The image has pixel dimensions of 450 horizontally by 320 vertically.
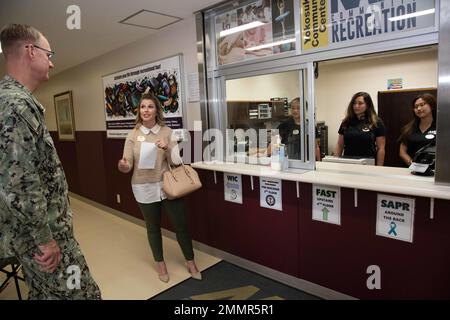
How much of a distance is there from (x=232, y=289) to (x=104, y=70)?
3.33 meters

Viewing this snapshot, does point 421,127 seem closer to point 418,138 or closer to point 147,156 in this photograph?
point 418,138

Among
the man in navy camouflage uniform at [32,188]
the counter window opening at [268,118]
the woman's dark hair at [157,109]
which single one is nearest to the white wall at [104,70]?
the counter window opening at [268,118]

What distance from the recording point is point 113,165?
425 cm

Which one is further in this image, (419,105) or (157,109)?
(157,109)

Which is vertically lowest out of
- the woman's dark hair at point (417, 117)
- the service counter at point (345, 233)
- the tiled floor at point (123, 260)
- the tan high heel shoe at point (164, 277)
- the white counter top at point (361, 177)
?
the tiled floor at point (123, 260)

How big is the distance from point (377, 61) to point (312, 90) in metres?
3.64

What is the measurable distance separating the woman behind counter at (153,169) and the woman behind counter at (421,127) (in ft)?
6.19

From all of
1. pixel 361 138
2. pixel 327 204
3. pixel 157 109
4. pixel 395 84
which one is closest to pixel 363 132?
pixel 361 138

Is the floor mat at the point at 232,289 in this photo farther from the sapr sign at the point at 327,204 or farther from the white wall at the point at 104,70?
the white wall at the point at 104,70

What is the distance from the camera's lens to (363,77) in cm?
532

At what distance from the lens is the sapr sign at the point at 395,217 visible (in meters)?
1.78

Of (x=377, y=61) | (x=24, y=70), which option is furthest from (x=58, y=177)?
(x=377, y=61)

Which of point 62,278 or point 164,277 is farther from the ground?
point 62,278

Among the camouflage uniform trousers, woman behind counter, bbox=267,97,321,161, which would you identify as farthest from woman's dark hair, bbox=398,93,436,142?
the camouflage uniform trousers
